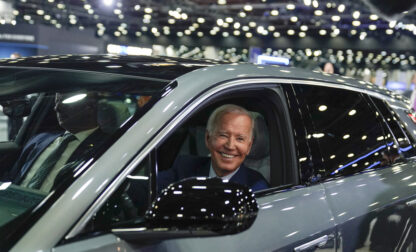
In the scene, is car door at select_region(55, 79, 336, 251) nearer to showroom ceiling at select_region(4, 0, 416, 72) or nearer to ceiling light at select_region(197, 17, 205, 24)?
showroom ceiling at select_region(4, 0, 416, 72)

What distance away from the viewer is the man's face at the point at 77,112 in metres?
2.22

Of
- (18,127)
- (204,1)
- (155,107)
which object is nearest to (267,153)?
(155,107)

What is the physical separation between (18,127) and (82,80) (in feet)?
3.48

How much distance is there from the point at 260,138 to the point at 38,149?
39.4 inches

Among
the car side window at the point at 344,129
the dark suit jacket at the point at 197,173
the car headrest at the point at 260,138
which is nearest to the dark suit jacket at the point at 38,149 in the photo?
the dark suit jacket at the point at 197,173

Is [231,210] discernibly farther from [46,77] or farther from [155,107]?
[46,77]

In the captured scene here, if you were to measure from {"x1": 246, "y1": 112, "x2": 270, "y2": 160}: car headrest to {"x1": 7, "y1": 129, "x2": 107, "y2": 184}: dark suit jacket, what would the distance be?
2.56 feet

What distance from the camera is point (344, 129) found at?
273 cm

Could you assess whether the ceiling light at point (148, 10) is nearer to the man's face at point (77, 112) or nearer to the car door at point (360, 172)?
the car door at point (360, 172)

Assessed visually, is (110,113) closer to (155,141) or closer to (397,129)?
(155,141)

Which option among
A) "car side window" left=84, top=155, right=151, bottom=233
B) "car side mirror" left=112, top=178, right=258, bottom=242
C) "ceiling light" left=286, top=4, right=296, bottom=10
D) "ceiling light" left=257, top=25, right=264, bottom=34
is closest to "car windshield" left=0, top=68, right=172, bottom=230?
"car side window" left=84, top=155, right=151, bottom=233

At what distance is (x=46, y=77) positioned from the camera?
2.29 metres

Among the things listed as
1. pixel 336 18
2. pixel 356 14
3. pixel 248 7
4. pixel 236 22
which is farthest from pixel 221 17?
pixel 356 14

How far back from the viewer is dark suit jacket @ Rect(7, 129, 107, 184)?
6.56 ft
